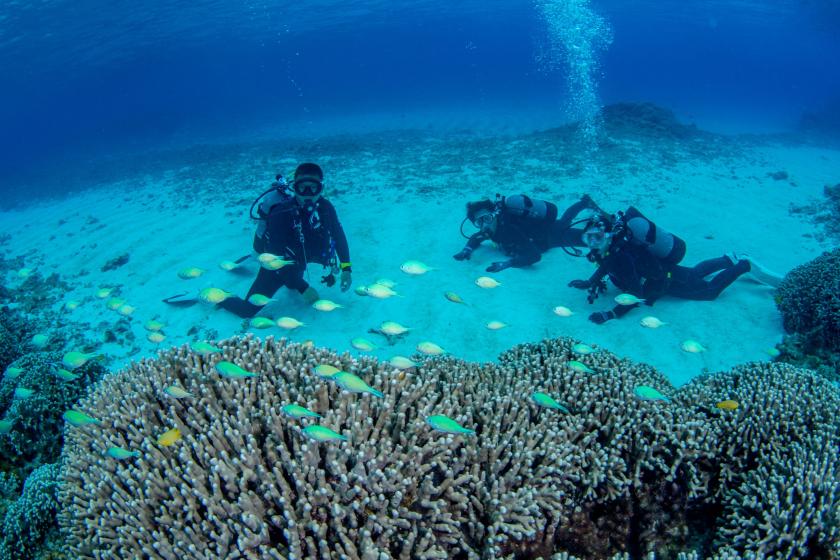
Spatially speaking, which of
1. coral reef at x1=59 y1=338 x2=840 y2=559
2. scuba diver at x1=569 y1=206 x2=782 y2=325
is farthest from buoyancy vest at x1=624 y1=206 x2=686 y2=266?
coral reef at x1=59 y1=338 x2=840 y2=559

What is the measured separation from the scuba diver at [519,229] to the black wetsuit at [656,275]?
1.62 metres

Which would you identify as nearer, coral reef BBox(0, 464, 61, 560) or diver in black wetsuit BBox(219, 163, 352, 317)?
coral reef BBox(0, 464, 61, 560)

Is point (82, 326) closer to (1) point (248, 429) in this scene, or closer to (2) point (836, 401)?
(1) point (248, 429)

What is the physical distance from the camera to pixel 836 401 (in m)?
4.02

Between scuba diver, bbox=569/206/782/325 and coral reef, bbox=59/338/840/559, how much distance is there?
14.3 feet

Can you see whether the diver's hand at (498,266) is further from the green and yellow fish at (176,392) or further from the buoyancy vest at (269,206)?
the green and yellow fish at (176,392)

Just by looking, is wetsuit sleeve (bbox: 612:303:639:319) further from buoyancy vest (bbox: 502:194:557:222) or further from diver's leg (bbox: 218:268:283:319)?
diver's leg (bbox: 218:268:283:319)

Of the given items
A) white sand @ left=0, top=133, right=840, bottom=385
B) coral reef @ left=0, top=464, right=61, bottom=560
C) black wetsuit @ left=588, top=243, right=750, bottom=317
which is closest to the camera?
coral reef @ left=0, top=464, right=61, bottom=560

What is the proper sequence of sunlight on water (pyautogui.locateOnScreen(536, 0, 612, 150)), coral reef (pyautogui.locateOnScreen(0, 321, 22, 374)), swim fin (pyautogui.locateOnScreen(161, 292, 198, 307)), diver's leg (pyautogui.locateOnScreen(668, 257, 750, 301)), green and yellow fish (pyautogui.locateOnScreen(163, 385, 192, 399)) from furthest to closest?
sunlight on water (pyautogui.locateOnScreen(536, 0, 612, 150))
swim fin (pyautogui.locateOnScreen(161, 292, 198, 307))
diver's leg (pyautogui.locateOnScreen(668, 257, 750, 301))
coral reef (pyautogui.locateOnScreen(0, 321, 22, 374))
green and yellow fish (pyautogui.locateOnScreen(163, 385, 192, 399))

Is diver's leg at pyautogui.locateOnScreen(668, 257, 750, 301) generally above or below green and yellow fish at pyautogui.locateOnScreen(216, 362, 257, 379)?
below

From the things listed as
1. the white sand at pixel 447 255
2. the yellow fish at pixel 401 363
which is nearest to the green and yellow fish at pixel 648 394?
the yellow fish at pixel 401 363

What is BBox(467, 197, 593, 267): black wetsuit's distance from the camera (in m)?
10.7

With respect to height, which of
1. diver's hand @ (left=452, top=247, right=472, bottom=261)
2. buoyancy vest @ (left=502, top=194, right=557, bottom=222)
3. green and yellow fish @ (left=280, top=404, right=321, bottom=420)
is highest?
green and yellow fish @ (left=280, top=404, right=321, bottom=420)

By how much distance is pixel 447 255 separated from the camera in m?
11.5
